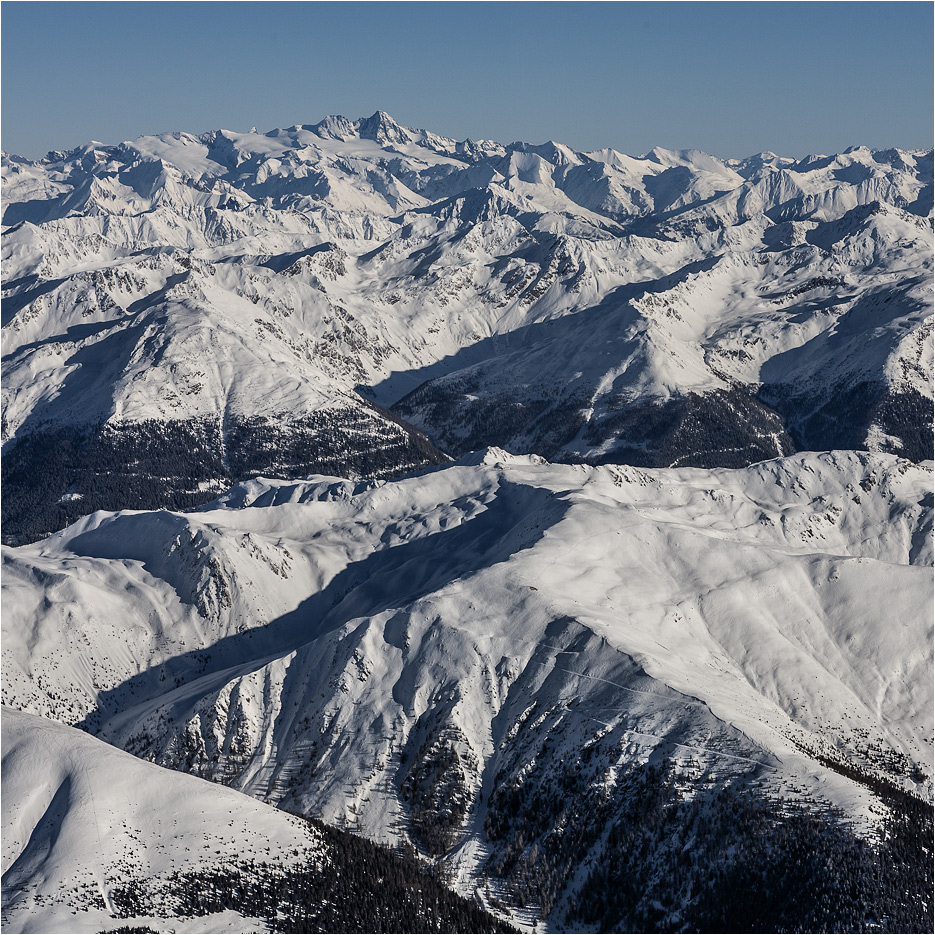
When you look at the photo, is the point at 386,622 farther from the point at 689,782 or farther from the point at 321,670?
the point at 689,782

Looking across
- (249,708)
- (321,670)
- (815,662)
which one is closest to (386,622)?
(321,670)

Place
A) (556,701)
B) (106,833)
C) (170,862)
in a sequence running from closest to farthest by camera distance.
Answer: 1. (170,862)
2. (106,833)
3. (556,701)

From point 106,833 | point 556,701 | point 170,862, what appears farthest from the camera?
point 556,701

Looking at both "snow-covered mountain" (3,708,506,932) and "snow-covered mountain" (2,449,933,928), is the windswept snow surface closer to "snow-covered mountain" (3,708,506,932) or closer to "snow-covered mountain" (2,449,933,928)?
"snow-covered mountain" (3,708,506,932)

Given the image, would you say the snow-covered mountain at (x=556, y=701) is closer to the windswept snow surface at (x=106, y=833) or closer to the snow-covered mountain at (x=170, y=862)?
the snow-covered mountain at (x=170, y=862)

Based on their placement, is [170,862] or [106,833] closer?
[170,862]

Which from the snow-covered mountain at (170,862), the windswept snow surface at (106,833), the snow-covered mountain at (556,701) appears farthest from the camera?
the snow-covered mountain at (556,701)

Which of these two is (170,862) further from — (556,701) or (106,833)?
(556,701)

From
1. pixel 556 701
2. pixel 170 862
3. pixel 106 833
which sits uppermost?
pixel 556 701

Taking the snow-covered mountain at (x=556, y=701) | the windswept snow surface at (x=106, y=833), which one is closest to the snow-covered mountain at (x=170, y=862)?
the windswept snow surface at (x=106, y=833)

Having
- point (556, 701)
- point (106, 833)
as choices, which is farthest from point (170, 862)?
point (556, 701)

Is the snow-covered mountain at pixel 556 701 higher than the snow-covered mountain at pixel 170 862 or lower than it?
higher
